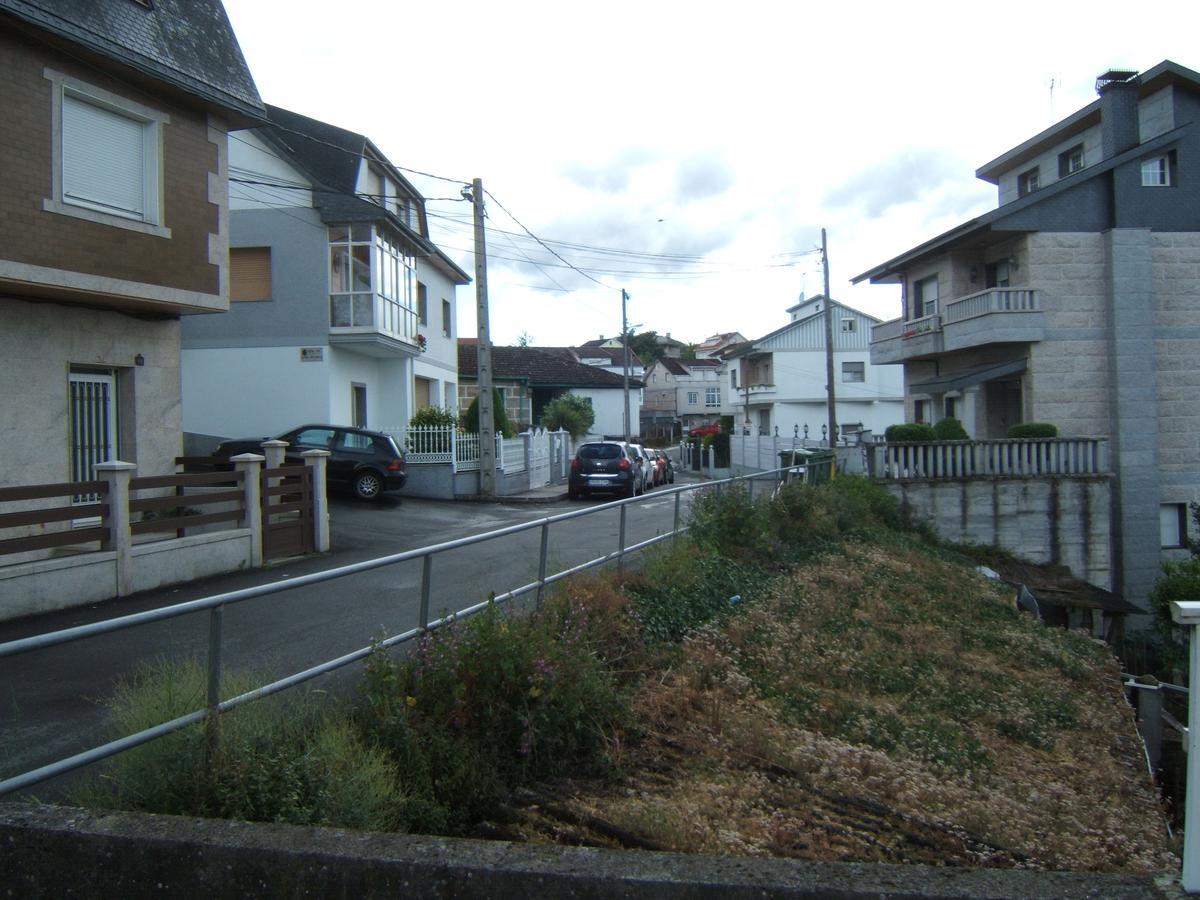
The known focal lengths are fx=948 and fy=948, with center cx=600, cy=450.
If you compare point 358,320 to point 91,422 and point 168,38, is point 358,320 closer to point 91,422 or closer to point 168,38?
point 168,38

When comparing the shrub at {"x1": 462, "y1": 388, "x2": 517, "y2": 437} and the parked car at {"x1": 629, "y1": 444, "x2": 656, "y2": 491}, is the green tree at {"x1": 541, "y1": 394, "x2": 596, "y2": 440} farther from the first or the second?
the parked car at {"x1": 629, "y1": 444, "x2": 656, "y2": 491}

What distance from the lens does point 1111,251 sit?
75.4 feet

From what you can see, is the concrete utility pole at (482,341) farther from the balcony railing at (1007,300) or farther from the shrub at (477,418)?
the balcony railing at (1007,300)

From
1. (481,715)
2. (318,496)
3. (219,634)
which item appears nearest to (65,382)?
(318,496)

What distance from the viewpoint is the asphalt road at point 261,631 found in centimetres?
402

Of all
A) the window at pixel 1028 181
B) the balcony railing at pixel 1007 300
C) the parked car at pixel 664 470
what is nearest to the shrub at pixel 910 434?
the balcony railing at pixel 1007 300

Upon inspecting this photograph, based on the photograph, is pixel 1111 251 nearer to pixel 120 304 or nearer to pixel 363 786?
pixel 120 304

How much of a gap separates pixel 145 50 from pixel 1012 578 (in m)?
16.6

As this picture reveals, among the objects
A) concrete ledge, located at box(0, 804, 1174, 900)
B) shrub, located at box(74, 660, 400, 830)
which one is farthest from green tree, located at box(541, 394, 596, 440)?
concrete ledge, located at box(0, 804, 1174, 900)

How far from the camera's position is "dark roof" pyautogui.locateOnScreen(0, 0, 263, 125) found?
1093cm

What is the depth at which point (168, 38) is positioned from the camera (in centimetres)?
1266

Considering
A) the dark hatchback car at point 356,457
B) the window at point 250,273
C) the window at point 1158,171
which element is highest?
the window at point 1158,171

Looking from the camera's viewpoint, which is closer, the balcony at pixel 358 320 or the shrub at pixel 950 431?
the balcony at pixel 358 320

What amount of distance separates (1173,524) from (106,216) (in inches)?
914
